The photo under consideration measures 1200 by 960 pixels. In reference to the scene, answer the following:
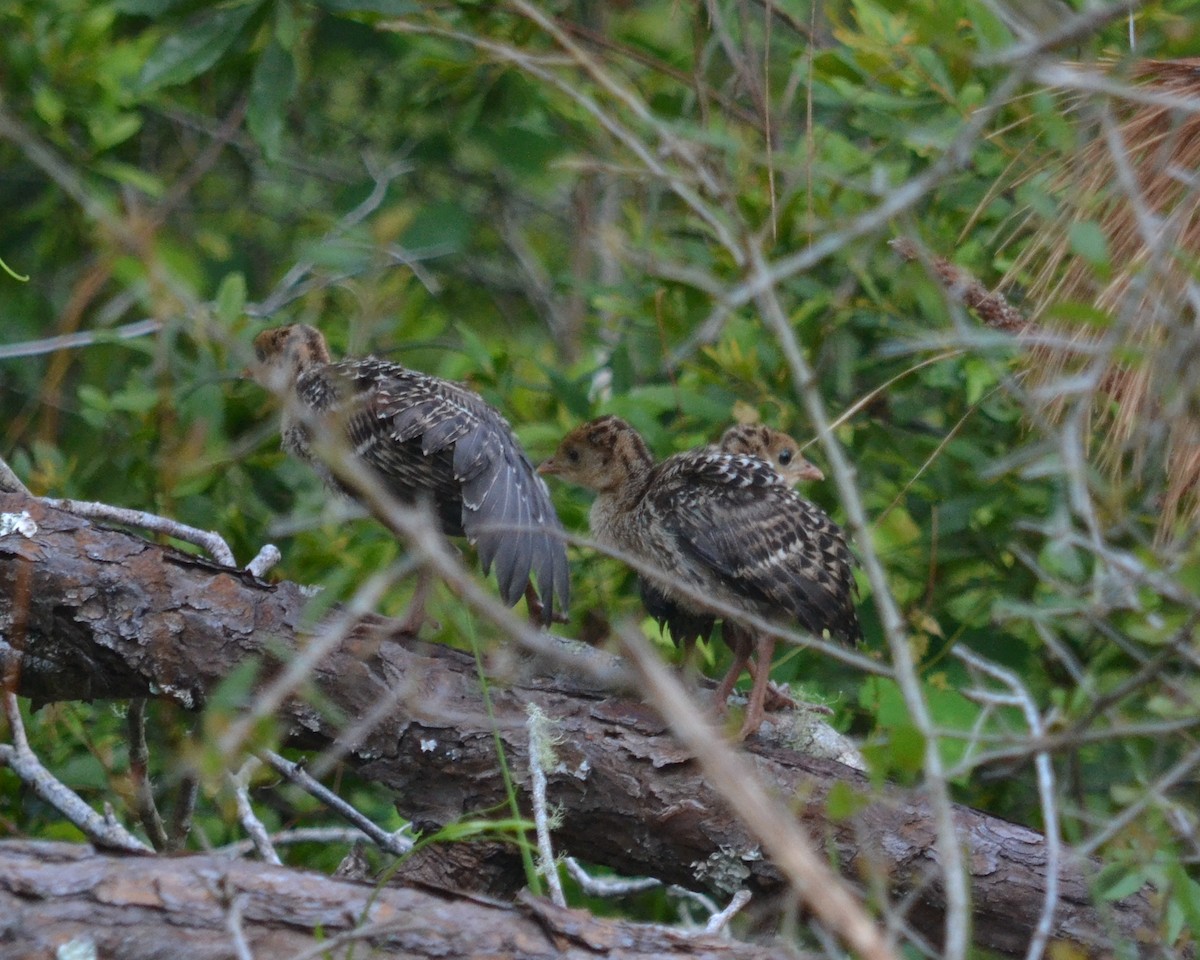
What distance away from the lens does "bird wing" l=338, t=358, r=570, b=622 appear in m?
4.24

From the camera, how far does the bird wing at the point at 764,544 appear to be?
14.3 feet

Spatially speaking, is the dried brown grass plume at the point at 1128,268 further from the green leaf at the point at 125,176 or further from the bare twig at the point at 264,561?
the green leaf at the point at 125,176

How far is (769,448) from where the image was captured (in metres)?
5.41

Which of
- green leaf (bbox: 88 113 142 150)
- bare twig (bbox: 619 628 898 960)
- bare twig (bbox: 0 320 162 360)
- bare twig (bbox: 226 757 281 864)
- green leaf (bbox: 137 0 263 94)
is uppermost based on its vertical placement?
green leaf (bbox: 137 0 263 94)

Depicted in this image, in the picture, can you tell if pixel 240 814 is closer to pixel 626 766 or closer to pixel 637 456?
pixel 626 766

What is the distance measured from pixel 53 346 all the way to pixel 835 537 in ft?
7.62

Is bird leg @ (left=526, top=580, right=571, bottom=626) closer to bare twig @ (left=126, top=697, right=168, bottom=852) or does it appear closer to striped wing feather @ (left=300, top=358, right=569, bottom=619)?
striped wing feather @ (left=300, top=358, right=569, bottom=619)

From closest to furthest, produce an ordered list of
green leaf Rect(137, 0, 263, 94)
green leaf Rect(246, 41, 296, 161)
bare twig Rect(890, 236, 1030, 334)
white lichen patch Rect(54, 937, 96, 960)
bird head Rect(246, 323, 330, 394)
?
white lichen patch Rect(54, 937, 96, 960), bare twig Rect(890, 236, 1030, 334), bird head Rect(246, 323, 330, 394), green leaf Rect(137, 0, 263, 94), green leaf Rect(246, 41, 296, 161)

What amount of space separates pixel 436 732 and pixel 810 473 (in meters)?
2.01

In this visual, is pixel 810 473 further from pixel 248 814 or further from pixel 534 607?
pixel 248 814

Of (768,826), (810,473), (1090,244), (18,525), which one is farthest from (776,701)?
(768,826)

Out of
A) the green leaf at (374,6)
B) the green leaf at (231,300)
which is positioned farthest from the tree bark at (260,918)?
the green leaf at (374,6)

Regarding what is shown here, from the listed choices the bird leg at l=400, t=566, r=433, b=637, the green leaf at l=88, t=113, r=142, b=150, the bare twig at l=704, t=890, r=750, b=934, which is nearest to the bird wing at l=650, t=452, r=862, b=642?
the bird leg at l=400, t=566, r=433, b=637

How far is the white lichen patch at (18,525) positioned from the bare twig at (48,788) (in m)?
0.41
